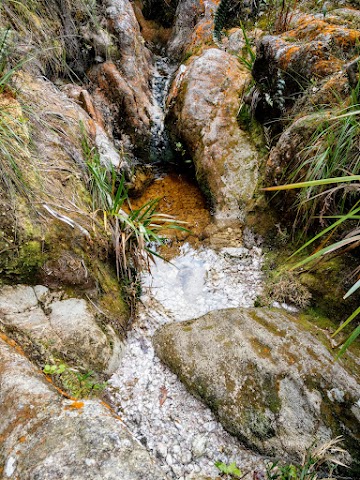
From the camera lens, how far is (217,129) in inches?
166

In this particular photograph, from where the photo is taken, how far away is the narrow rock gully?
1896mm

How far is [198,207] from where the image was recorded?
4133 millimetres

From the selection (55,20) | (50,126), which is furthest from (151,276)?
(55,20)

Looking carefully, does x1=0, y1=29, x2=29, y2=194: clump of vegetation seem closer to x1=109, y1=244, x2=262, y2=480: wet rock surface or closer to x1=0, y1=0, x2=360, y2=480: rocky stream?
x1=0, y1=0, x2=360, y2=480: rocky stream

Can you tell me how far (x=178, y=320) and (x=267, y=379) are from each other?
105 cm

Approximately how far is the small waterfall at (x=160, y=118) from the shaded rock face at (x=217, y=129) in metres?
0.33

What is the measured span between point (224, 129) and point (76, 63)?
2.52m

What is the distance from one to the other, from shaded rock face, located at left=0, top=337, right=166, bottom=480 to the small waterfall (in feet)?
13.5

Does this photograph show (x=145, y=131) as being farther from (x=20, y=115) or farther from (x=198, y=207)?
(x=20, y=115)

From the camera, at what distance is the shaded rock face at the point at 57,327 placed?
1.83 meters

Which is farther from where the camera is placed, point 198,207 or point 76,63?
point 76,63

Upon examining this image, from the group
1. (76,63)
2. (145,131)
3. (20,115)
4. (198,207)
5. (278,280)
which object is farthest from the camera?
(145,131)

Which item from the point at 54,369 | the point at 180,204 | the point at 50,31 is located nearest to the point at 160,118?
the point at 180,204

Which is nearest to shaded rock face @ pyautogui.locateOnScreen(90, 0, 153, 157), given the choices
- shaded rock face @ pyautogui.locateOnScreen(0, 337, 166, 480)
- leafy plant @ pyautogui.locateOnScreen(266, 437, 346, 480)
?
shaded rock face @ pyautogui.locateOnScreen(0, 337, 166, 480)
